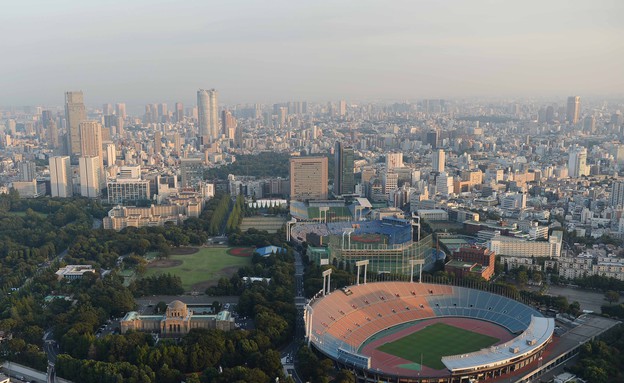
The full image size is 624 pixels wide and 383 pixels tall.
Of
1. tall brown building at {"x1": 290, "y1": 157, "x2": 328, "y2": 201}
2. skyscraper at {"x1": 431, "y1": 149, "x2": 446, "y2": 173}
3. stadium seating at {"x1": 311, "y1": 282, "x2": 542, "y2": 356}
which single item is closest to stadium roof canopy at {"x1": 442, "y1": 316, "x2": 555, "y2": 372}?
stadium seating at {"x1": 311, "y1": 282, "x2": 542, "y2": 356}

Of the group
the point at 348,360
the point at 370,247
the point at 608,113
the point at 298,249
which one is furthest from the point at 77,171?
the point at 608,113

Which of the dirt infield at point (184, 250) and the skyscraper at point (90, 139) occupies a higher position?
the skyscraper at point (90, 139)

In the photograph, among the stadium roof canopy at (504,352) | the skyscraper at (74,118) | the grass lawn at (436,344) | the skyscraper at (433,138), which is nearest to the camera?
the stadium roof canopy at (504,352)

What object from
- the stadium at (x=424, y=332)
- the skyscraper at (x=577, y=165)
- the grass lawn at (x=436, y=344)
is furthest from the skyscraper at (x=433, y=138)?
the grass lawn at (x=436, y=344)

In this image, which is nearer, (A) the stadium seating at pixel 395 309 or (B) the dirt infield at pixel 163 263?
(A) the stadium seating at pixel 395 309

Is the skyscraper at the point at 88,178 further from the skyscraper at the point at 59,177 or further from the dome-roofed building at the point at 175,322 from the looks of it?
the dome-roofed building at the point at 175,322

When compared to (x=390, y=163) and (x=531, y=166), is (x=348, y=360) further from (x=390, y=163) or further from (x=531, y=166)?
(x=531, y=166)

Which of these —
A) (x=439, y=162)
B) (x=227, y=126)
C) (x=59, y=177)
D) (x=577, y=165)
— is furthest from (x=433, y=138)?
(x=59, y=177)
